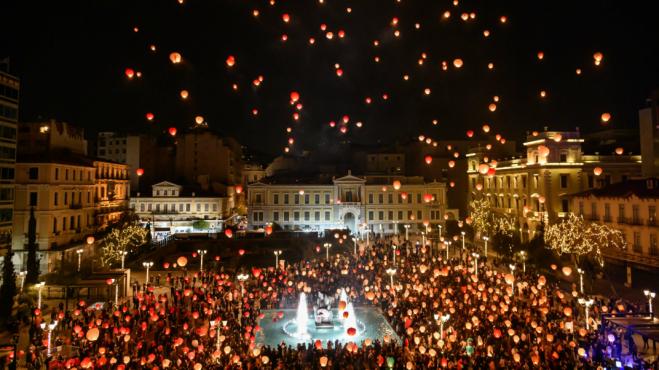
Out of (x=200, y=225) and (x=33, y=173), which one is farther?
(x=200, y=225)

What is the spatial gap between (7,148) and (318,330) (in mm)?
22927

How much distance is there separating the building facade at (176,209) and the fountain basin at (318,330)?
96.4ft

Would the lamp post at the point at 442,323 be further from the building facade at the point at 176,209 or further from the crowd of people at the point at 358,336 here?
the building facade at the point at 176,209

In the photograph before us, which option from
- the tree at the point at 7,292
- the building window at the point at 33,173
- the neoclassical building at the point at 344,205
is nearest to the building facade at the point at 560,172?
the neoclassical building at the point at 344,205

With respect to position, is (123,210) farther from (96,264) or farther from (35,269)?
(35,269)

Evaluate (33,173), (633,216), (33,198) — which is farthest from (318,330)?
(33,173)

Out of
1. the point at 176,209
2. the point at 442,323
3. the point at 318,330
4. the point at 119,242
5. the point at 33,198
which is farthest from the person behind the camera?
the point at 176,209

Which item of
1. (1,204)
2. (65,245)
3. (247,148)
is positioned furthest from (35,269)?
(247,148)

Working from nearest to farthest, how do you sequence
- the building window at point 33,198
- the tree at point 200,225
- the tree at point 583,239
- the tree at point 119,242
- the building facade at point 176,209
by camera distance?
the tree at point 583,239
the building window at point 33,198
the tree at point 119,242
the tree at point 200,225
the building facade at point 176,209

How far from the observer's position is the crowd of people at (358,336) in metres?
12.9

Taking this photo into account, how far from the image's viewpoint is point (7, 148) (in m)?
26.3

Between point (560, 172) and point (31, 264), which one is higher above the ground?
point (560, 172)

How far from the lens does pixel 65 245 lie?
1213 inches

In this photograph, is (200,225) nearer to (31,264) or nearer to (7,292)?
(31,264)
